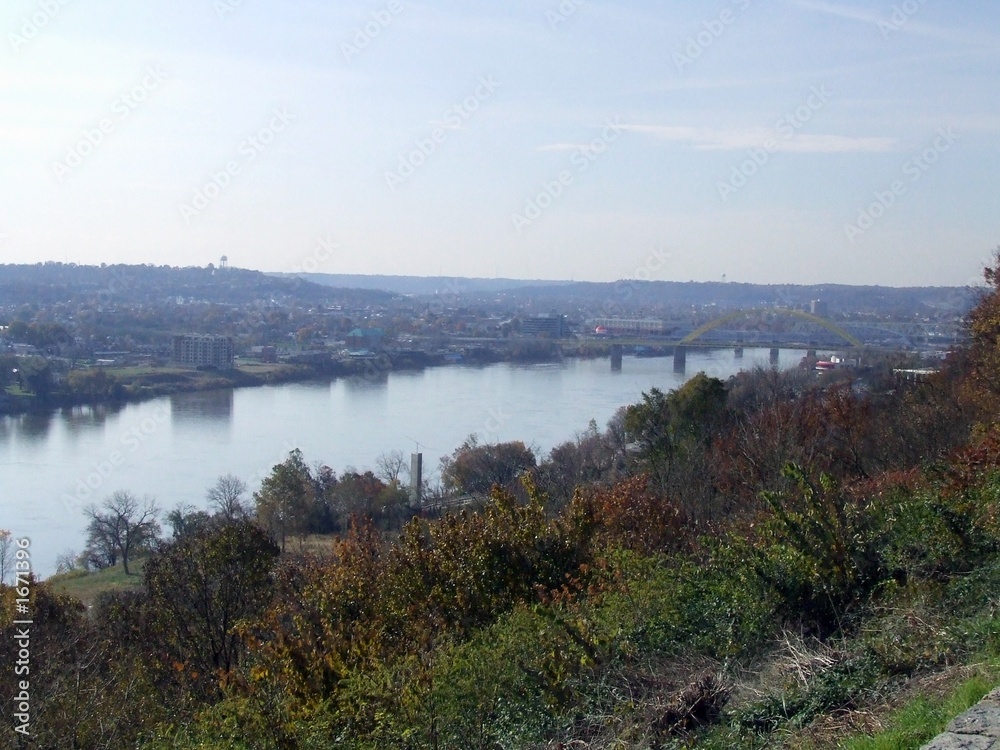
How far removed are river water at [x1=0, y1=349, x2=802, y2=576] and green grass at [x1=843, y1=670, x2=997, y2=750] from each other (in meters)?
10.9

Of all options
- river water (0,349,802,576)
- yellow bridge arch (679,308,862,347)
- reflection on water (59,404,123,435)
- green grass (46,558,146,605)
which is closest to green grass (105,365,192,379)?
river water (0,349,802,576)

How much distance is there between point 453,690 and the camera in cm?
289

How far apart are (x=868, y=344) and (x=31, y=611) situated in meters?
25.2

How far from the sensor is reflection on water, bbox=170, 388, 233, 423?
2022cm

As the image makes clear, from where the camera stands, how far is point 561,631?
10.5 ft

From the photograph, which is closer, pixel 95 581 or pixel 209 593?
pixel 209 593

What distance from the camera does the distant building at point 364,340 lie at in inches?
1190

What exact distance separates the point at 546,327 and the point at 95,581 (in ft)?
80.5

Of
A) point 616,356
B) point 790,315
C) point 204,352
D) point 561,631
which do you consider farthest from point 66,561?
point 790,315

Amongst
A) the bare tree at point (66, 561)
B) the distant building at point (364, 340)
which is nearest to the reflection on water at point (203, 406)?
the distant building at point (364, 340)

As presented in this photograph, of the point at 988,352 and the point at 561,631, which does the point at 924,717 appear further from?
the point at 988,352

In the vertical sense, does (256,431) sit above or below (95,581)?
above

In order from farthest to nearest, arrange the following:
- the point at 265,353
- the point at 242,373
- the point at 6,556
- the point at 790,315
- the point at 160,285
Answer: the point at 160,285 < the point at 790,315 < the point at 265,353 < the point at 242,373 < the point at 6,556

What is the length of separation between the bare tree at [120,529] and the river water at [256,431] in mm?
266
